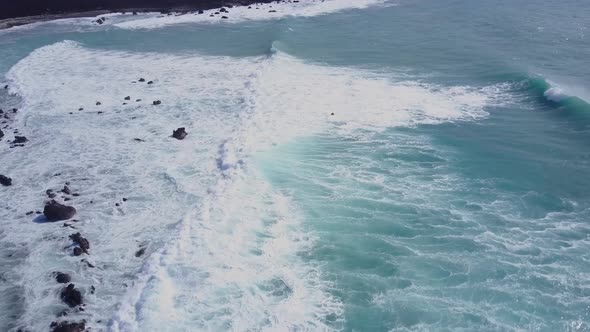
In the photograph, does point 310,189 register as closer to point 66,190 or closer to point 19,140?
point 66,190

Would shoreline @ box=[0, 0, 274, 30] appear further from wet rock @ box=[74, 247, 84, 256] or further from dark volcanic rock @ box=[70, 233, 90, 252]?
wet rock @ box=[74, 247, 84, 256]

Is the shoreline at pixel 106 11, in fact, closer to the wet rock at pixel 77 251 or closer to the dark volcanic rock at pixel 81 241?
the dark volcanic rock at pixel 81 241

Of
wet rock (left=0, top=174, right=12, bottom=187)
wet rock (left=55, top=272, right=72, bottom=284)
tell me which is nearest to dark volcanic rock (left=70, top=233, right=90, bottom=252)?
wet rock (left=55, top=272, right=72, bottom=284)

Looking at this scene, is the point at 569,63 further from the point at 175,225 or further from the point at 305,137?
the point at 175,225

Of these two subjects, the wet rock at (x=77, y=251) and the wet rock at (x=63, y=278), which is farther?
the wet rock at (x=77, y=251)

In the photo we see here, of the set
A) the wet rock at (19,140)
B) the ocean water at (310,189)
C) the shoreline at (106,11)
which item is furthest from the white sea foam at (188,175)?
the shoreline at (106,11)

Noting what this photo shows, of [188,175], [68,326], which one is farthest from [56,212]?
[68,326]
